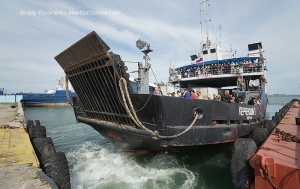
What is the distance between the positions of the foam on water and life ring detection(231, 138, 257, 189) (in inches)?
60.0

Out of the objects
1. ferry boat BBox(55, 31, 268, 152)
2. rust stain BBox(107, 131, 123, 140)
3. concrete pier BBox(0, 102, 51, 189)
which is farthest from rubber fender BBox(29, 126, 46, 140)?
rust stain BBox(107, 131, 123, 140)

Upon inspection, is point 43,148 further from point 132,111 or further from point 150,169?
point 150,169

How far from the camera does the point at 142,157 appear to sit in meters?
7.15

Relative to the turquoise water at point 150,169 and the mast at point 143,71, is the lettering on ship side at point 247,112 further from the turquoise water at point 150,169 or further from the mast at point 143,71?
the mast at point 143,71

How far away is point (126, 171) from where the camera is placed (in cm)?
623

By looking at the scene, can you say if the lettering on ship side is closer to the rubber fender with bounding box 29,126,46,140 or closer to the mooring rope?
the mooring rope

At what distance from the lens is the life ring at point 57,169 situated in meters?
4.04

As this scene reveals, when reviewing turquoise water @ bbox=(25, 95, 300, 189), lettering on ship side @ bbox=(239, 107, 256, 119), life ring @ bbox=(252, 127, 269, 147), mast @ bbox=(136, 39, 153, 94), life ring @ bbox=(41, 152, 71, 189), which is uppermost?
mast @ bbox=(136, 39, 153, 94)

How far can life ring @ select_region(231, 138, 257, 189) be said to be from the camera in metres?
3.92

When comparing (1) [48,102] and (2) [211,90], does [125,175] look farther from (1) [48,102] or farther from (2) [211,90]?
(1) [48,102]

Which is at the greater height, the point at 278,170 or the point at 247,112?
the point at 247,112

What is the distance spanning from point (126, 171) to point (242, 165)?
352 cm

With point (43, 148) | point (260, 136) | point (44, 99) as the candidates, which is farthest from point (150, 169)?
point (44, 99)

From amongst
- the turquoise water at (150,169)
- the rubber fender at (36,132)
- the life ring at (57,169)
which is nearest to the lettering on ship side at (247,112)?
the turquoise water at (150,169)
